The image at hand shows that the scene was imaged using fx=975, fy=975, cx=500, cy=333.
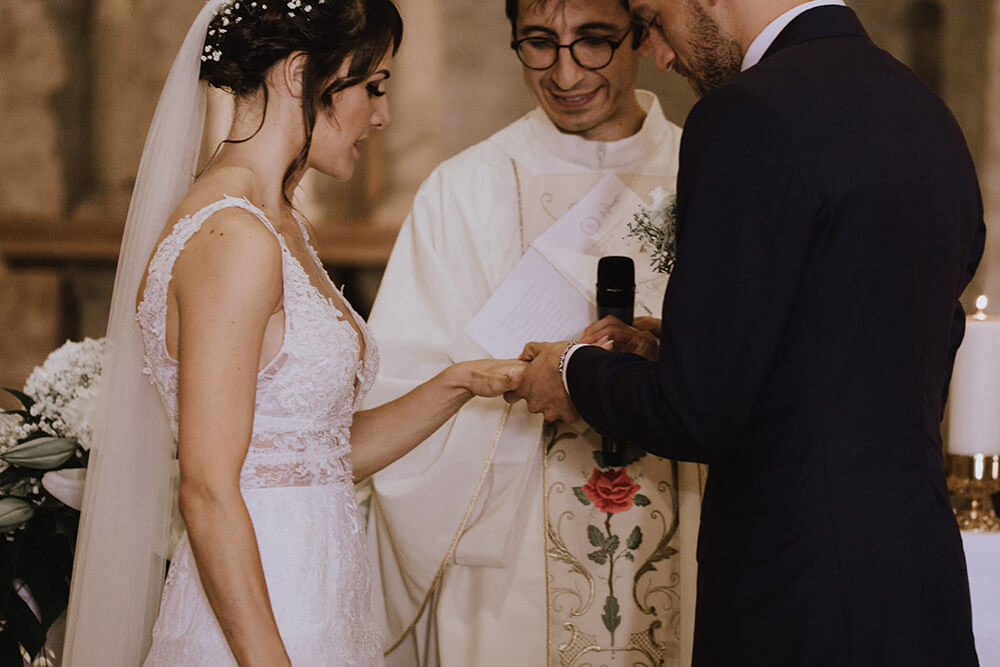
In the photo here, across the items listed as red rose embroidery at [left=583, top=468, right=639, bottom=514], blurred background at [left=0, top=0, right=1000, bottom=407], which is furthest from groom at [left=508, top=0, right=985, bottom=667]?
blurred background at [left=0, top=0, right=1000, bottom=407]

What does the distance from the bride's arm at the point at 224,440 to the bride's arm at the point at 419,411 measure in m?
0.65

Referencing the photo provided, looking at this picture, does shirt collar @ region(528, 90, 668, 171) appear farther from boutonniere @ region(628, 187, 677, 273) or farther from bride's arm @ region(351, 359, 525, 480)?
bride's arm @ region(351, 359, 525, 480)

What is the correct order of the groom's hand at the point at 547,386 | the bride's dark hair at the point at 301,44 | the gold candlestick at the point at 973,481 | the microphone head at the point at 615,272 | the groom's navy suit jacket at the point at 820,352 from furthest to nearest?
the gold candlestick at the point at 973,481 < the microphone head at the point at 615,272 < the groom's hand at the point at 547,386 < the bride's dark hair at the point at 301,44 < the groom's navy suit jacket at the point at 820,352

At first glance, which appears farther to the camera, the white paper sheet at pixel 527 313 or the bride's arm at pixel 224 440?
the white paper sheet at pixel 527 313

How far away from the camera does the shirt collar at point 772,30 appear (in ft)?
5.34

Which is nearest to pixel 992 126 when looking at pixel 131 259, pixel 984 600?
pixel 984 600

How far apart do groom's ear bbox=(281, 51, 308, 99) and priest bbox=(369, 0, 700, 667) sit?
0.98m

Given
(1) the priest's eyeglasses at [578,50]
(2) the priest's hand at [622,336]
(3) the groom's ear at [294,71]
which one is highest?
(1) the priest's eyeglasses at [578,50]

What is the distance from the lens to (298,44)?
1720 millimetres

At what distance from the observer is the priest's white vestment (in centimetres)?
252

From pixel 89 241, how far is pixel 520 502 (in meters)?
3.02

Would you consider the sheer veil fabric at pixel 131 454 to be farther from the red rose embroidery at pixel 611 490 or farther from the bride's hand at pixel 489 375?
the red rose embroidery at pixel 611 490

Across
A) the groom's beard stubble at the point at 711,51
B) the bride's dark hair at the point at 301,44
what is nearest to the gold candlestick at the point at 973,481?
the groom's beard stubble at the point at 711,51

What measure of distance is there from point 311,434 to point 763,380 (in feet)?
2.53
